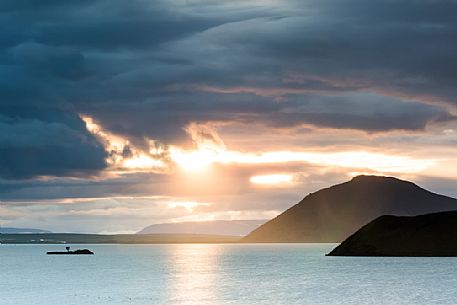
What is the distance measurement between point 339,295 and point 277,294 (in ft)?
38.5

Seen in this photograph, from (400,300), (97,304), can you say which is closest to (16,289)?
(97,304)

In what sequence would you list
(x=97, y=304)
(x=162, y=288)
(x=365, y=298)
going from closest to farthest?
(x=97, y=304) → (x=365, y=298) → (x=162, y=288)

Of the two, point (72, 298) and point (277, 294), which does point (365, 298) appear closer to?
point (277, 294)

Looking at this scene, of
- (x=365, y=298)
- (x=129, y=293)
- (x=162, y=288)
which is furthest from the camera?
(x=162, y=288)

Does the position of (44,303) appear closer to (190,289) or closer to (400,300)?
(190,289)

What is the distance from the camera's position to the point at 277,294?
165 m

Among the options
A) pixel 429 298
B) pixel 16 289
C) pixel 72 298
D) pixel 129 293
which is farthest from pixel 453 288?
pixel 16 289

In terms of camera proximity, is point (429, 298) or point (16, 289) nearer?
point (429, 298)

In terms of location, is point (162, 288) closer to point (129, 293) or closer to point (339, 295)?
point (129, 293)

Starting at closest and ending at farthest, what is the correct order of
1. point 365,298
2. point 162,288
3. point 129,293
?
point 365,298
point 129,293
point 162,288

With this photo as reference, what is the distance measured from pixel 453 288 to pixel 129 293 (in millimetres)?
67421

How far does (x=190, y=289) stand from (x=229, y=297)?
25.7 metres

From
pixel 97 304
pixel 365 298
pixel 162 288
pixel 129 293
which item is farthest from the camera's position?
pixel 162 288

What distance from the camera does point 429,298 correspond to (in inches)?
6196
